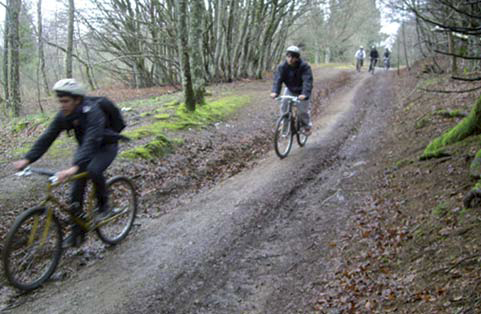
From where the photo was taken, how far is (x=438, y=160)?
6703 mm

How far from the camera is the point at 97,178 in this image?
17.5ft

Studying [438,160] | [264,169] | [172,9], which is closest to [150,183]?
[264,169]

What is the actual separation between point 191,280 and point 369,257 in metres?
2.18

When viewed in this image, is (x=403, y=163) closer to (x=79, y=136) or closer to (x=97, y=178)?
(x=97, y=178)

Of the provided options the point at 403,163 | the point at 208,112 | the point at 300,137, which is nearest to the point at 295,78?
the point at 300,137

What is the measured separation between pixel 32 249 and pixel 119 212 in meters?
1.44

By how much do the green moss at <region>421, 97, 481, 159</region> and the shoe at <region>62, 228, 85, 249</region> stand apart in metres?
5.87

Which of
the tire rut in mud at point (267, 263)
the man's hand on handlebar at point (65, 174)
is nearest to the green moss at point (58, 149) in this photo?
the man's hand on handlebar at point (65, 174)

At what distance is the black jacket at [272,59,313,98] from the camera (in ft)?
31.3

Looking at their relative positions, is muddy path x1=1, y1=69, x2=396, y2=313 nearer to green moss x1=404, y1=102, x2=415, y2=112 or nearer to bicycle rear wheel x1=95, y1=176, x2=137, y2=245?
bicycle rear wheel x1=95, y1=176, x2=137, y2=245

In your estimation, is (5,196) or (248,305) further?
(5,196)

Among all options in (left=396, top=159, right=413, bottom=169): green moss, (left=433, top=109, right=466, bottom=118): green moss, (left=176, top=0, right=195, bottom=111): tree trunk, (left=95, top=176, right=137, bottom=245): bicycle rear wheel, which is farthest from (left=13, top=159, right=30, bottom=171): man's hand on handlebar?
(left=433, top=109, right=466, bottom=118): green moss

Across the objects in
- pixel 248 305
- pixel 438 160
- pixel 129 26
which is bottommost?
pixel 248 305

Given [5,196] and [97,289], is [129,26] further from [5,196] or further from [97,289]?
[97,289]
